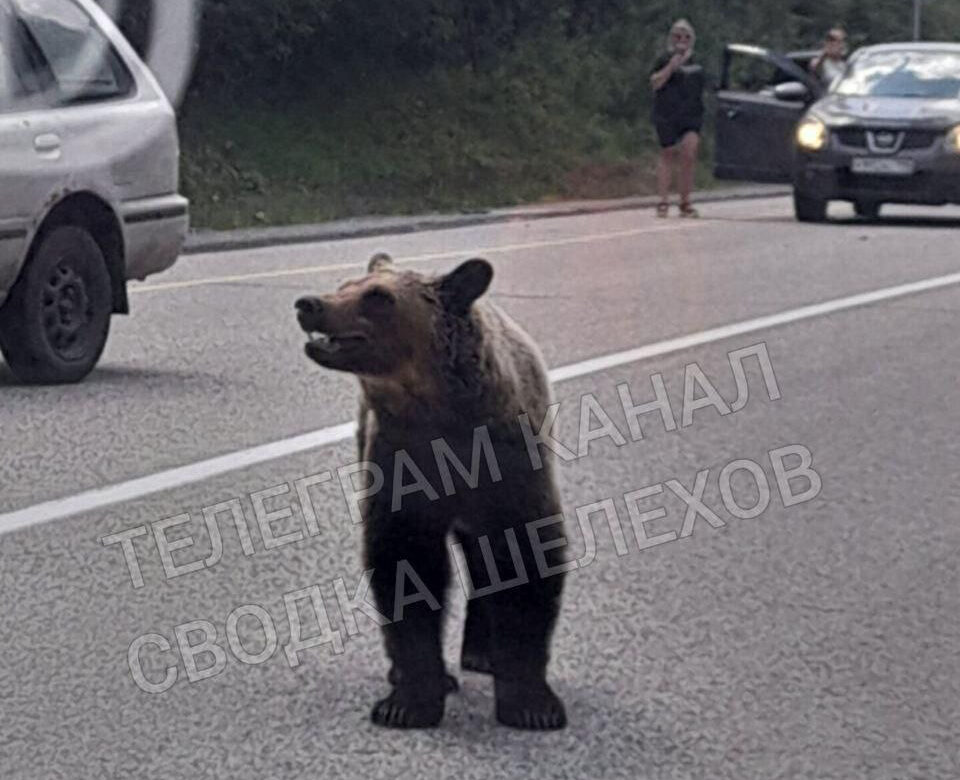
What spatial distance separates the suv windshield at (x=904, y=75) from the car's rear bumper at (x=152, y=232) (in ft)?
41.8

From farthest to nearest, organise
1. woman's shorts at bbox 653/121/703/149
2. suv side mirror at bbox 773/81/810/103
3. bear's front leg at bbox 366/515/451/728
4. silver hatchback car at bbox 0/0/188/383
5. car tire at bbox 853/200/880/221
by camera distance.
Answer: car tire at bbox 853/200/880/221
woman's shorts at bbox 653/121/703/149
suv side mirror at bbox 773/81/810/103
silver hatchback car at bbox 0/0/188/383
bear's front leg at bbox 366/515/451/728

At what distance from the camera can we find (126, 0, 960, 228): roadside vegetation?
28250 millimetres

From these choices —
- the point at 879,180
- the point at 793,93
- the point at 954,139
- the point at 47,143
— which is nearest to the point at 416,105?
the point at 793,93

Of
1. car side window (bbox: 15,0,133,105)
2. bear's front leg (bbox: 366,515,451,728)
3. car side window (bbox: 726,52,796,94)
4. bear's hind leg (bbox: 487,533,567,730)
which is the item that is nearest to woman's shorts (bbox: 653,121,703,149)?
car side window (bbox: 15,0,133,105)

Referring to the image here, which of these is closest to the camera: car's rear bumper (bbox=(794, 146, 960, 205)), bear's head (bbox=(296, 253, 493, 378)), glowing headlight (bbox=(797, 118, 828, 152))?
bear's head (bbox=(296, 253, 493, 378))

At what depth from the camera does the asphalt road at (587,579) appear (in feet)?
17.4

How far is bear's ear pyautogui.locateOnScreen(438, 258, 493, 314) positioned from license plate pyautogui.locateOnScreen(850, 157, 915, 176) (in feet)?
58.8

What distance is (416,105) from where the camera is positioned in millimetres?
32500

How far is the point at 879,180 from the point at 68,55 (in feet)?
41.4

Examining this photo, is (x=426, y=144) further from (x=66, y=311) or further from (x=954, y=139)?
(x=66, y=311)

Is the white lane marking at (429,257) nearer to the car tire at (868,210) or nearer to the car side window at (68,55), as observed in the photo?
the car tire at (868,210)

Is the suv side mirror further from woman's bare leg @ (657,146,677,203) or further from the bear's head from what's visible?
the bear's head

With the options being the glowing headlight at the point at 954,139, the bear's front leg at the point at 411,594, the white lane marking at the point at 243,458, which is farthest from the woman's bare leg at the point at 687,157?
the bear's front leg at the point at 411,594

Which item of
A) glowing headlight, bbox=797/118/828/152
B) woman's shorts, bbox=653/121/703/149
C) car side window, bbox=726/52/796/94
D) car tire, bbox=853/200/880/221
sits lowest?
car side window, bbox=726/52/796/94
